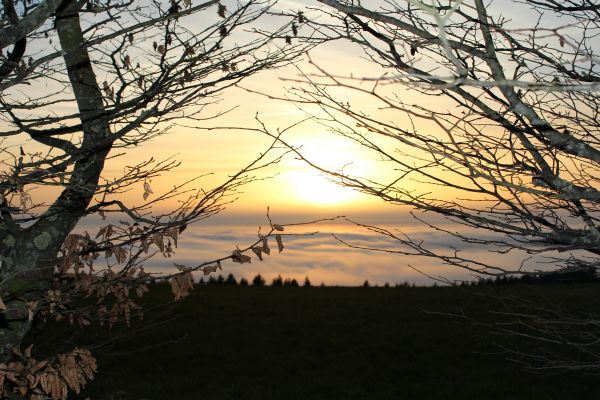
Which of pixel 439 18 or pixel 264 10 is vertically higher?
pixel 264 10

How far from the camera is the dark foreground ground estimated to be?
13.7 meters

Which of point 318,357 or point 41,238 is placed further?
point 318,357

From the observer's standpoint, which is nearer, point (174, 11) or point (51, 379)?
point (51, 379)

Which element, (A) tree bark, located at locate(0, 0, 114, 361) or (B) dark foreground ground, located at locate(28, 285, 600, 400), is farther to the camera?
(B) dark foreground ground, located at locate(28, 285, 600, 400)

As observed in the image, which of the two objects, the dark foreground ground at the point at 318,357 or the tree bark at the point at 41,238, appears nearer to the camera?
the tree bark at the point at 41,238

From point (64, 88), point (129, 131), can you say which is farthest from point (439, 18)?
point (64, 88)

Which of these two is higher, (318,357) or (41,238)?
(41,238)

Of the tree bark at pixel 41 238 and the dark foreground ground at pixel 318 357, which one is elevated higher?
the tree bark at pixel 41 238

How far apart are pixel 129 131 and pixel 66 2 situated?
200 cm

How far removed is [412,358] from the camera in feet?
53.4

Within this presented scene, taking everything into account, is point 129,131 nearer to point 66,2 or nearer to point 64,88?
point 64,88

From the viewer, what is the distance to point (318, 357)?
16141 millimetres

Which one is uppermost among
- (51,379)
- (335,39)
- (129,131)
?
(335,39)

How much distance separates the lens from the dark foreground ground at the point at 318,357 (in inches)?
539
